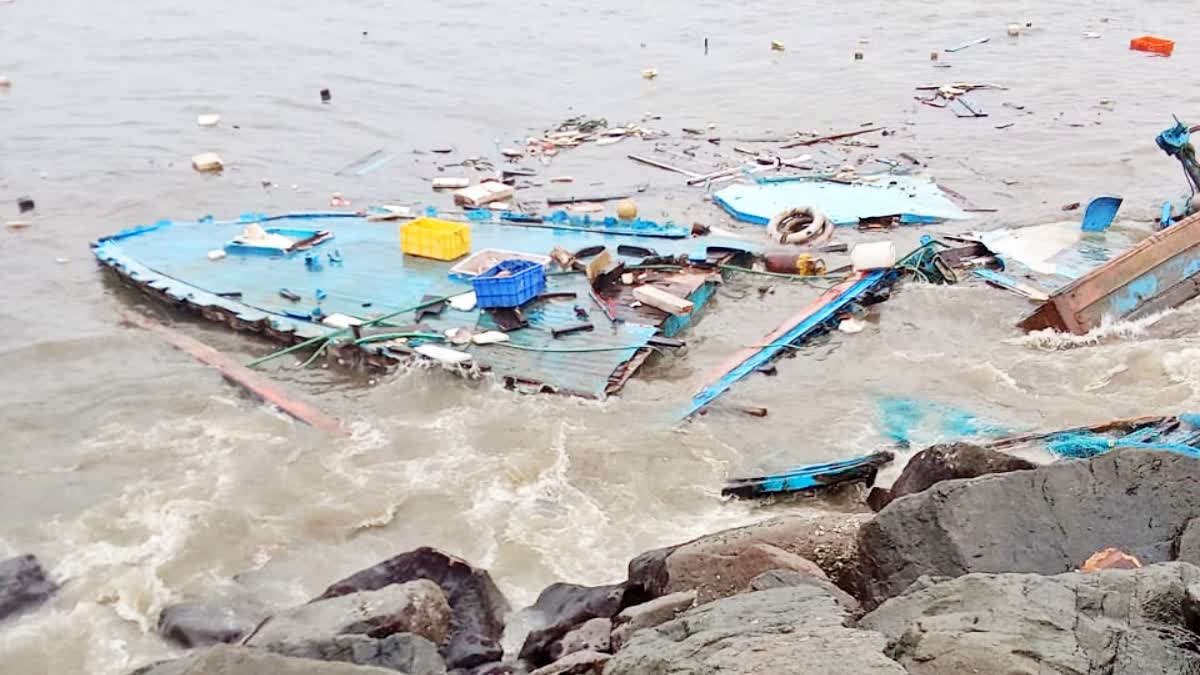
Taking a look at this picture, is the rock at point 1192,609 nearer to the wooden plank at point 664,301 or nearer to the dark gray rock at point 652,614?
the dark gray rock at point 652,614

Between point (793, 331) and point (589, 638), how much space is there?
26.5 feet

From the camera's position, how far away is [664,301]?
15.7 m

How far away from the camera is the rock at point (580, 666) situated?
24.7 ft

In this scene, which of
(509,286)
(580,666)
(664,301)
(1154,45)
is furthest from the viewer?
(1154,45)

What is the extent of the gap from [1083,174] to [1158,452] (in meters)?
18.2

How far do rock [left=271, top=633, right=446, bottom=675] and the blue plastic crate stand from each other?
7.36 meters

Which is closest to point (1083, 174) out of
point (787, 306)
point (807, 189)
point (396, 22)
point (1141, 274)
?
point (807, 189)

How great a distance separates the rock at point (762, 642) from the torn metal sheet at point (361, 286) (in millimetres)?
6819

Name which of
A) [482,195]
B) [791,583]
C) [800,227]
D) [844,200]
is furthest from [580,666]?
[844,200]

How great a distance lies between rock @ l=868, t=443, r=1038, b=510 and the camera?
9828 millimetres

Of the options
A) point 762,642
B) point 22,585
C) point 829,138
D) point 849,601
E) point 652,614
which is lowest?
point 22,585

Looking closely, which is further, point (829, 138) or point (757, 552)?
point (829, 138)

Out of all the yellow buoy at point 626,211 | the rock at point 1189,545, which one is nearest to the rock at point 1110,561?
the rock at point 1189,545

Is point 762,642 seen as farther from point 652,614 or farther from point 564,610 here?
point 564,610
